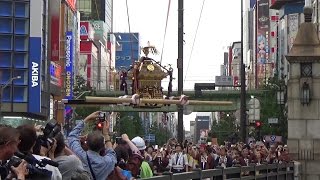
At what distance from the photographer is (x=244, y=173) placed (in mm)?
20500

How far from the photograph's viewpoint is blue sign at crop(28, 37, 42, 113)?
87.4 m

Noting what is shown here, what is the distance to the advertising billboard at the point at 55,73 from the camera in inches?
3912

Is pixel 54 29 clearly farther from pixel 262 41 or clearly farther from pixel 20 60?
pixel 262 41

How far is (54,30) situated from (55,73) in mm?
6281

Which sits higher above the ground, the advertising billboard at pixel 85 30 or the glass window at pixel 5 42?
the advertising billboard at pixel 85 30

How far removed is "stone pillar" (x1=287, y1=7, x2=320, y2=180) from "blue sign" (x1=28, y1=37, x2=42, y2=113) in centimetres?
5864

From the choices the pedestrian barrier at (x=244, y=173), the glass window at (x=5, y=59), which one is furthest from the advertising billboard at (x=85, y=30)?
the pedestrian barrier at (x=244, y=173)

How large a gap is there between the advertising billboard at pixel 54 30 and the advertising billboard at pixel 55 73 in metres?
1.43

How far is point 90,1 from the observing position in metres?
171

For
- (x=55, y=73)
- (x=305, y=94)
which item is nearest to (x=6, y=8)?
(x=55, y=73)

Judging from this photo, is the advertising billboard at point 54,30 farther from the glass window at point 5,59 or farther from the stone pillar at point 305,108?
the stone pillar at point 305,108

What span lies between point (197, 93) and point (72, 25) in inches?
3605

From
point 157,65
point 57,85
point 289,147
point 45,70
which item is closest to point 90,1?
point 57,85

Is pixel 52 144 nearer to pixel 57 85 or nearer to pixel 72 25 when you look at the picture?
pixel 57 85
